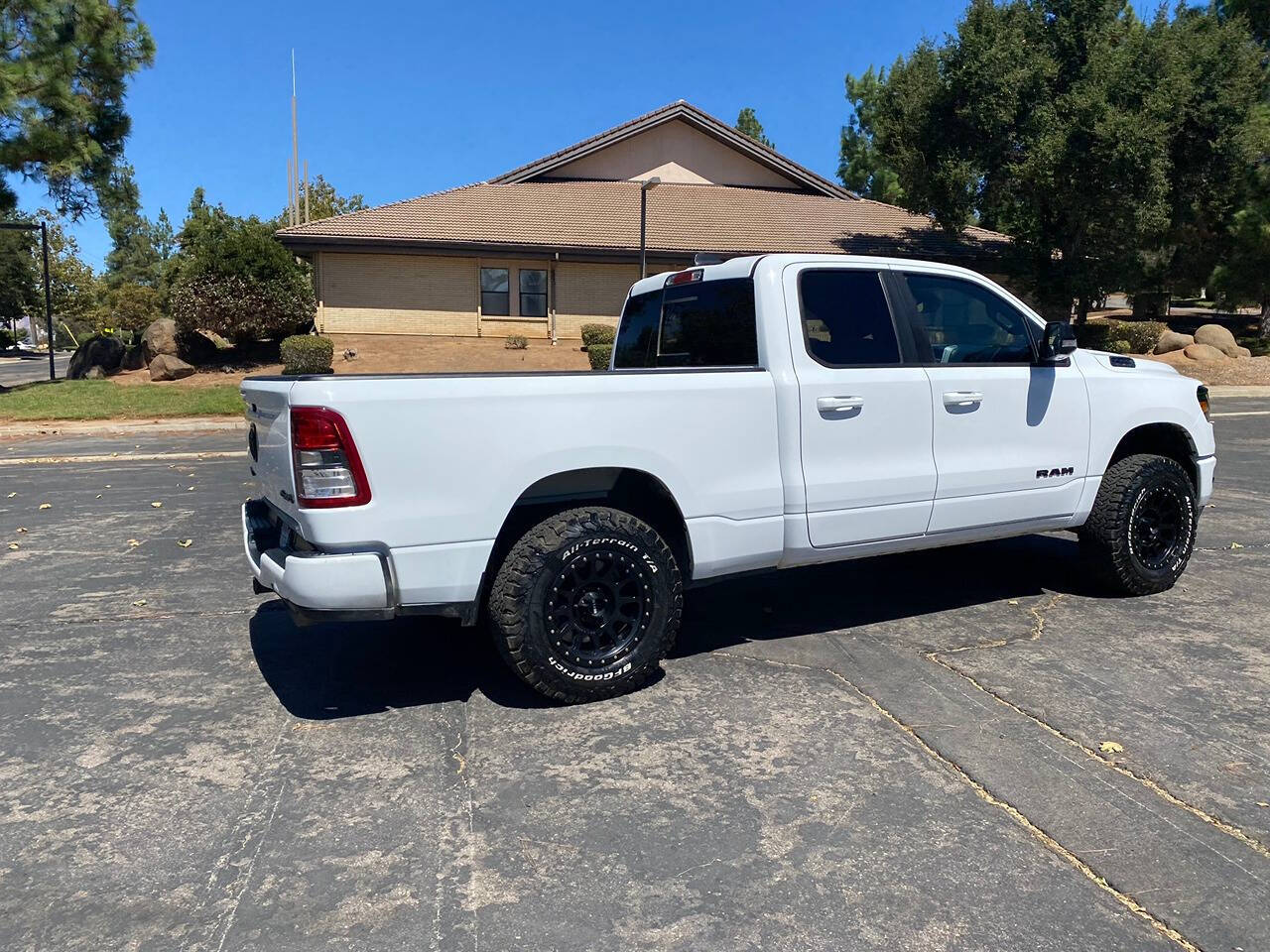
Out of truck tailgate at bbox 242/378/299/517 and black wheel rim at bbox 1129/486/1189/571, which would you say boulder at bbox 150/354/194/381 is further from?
black wheel rim at bbox 1129/486/1189/571

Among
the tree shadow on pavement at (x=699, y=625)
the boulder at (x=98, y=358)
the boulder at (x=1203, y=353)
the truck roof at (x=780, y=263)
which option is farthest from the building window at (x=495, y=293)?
the truck roof at (x=780, y=263)

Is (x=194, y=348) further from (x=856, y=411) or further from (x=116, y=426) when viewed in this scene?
(x=856, y=411)

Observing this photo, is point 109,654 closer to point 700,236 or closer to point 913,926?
point 913,926

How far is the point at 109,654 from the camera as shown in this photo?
189 inches

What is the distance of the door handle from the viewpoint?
4.48 metres

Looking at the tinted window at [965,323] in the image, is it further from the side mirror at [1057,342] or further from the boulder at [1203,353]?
the boulder at [1203,353]

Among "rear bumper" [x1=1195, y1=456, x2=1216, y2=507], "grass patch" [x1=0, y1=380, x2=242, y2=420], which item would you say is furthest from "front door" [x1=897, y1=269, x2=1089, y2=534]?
"grass patch" [x1=0, y1=380, x2=242, y2=420]

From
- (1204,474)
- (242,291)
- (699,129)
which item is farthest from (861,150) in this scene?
(1204,474)

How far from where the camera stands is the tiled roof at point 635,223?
2617cm

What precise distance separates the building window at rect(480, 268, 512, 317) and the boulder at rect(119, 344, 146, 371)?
936 cm

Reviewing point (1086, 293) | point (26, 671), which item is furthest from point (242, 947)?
Result: point (1086, 293)

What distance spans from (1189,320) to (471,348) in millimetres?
Result: 31841

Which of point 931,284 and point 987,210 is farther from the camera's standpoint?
point 987,210

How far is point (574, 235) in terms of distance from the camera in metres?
26.9
